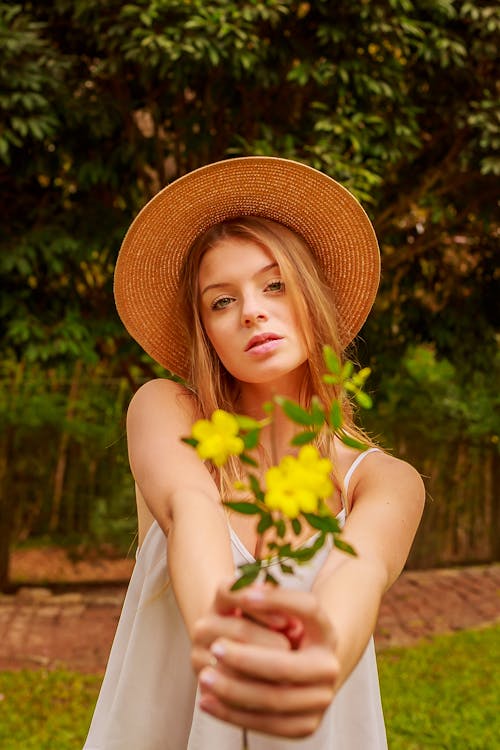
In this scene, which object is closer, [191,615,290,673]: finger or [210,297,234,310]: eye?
[191,615,290,673]: finger

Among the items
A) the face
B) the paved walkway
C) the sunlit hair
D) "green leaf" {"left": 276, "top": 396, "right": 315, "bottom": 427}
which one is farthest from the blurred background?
"green leaf" {"left": 276, "top": 396, "right": 315, "bottom": 427}

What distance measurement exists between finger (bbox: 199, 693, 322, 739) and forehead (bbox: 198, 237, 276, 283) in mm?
940

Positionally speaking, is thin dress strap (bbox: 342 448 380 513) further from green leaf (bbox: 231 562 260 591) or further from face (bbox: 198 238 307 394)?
green leaf (bbox: 231 562 260 591)

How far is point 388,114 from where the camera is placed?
4.47 metres

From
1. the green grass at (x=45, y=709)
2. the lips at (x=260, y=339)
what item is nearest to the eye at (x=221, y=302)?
the lips at (x=260, y=339)

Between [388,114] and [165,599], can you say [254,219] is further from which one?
[388,114]

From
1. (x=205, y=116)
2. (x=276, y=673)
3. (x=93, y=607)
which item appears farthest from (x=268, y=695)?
(x=93, y=607)

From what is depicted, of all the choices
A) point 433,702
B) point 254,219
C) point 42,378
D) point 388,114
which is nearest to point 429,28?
point 388,114

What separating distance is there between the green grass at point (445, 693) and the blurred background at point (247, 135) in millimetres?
1717

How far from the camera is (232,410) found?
1.81 metres

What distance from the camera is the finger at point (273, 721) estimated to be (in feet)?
3.02

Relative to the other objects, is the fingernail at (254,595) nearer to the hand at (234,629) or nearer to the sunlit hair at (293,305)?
the hand at (234,629)

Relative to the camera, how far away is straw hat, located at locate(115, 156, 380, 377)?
71.2 inches

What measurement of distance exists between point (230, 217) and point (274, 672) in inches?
46.1
